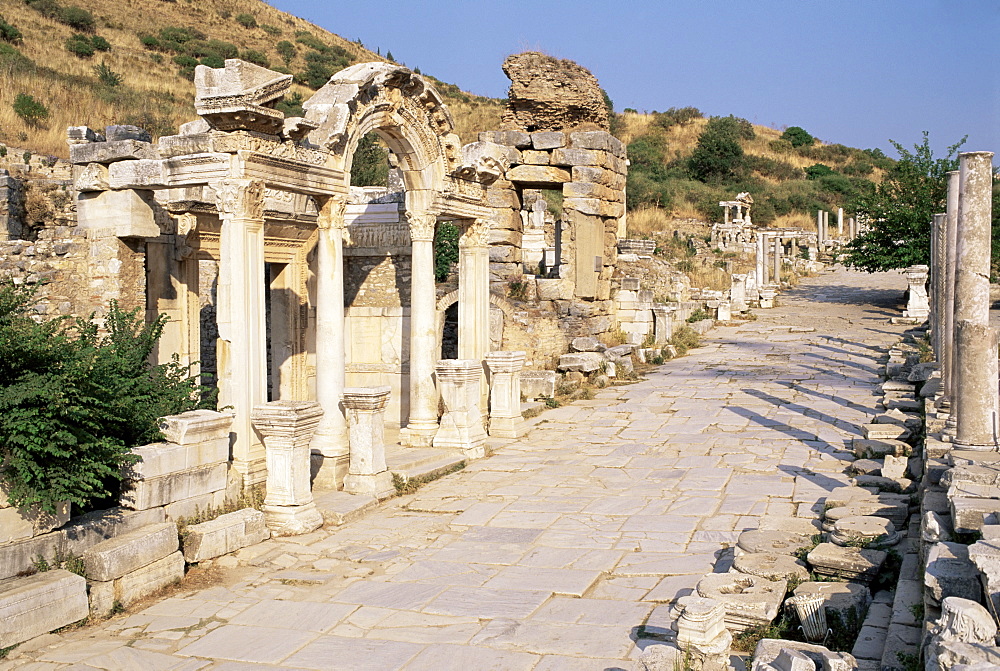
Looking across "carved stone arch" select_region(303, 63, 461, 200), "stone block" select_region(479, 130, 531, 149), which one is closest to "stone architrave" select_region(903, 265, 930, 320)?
"stone block" select_region(479, 130, 531, 149)

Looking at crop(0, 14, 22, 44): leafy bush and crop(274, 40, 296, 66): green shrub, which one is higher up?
crop(274, 40, 296, 66): green shrub

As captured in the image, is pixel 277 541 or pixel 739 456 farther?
pixel 739 456

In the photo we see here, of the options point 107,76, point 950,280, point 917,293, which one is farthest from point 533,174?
point 107,76

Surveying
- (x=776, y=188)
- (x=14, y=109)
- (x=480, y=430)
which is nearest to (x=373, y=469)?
(x=480, y=430)

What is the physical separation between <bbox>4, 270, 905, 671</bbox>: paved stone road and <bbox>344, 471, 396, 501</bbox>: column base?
0.17m

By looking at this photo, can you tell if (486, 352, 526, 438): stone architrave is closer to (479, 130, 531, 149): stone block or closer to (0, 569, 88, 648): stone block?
(479, 130, 531, 149): stone block

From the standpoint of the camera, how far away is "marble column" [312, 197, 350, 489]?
899cm

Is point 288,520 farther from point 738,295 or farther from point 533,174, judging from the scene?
point 738,295

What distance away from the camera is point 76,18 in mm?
38781

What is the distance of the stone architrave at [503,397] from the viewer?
1204 centimetres

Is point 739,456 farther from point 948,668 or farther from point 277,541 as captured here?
point 948,668

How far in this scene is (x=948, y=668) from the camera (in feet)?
11.1

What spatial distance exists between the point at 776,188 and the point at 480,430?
159 ft

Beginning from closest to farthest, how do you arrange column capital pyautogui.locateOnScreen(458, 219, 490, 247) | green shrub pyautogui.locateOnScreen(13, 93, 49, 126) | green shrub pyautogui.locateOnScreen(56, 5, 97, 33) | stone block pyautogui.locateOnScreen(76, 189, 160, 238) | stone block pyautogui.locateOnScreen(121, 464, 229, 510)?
stone block pyautogui.locateOnScreen(121, 464, 229, 510) → stone block pyautogui.locateOnScreen(76, 189, 160, 238) → column capital pyautogui.locateOnScreen(458, 219, 490, 247) → green shrub pyautogui.locateOnScreen(13, 93, 49, 126) → green shrub pyautogui.locateOnScreen(56, 5, 97, 33)
